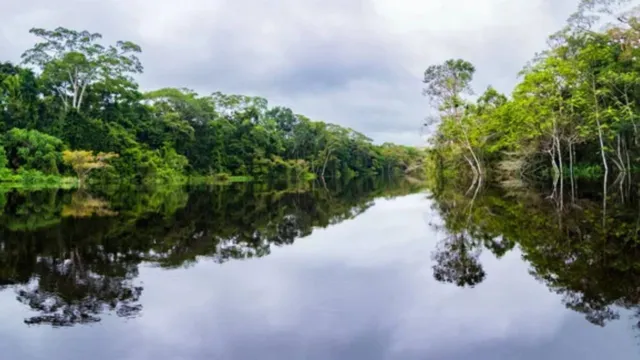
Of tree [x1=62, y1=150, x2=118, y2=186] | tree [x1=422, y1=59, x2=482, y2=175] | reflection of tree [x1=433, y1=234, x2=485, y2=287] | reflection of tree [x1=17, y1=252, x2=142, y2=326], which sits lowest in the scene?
reflection of tree [x1=17, y1=252, x2=142, y2=326]

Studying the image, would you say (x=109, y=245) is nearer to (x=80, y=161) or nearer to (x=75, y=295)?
(x=75, y=295)

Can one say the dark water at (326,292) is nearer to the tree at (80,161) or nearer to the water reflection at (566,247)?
the water reflection at (566,247)

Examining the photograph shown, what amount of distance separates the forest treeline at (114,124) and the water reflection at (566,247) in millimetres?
29648

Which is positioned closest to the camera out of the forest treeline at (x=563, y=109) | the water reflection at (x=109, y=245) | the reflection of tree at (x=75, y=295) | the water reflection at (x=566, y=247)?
the reflection of tree at (x=75, y=295)

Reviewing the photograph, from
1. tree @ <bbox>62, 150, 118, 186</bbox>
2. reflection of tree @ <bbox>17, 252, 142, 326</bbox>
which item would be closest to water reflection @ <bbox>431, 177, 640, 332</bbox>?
reflection of tree @ <bbox>17, 252, 142, 326</bbox>

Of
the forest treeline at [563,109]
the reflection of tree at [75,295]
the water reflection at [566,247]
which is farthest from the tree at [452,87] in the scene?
the reflection of tree at [75,295]

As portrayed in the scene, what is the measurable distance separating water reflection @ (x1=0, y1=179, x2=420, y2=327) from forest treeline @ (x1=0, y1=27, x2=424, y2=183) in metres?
21.7

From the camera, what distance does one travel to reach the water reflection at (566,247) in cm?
479

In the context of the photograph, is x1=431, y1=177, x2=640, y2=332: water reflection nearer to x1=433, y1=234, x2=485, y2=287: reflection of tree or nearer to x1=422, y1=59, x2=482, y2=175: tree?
x1=433, y1=234, x2=485, y2=287: reflection of tree

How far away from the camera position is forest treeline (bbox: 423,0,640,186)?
76.7ft

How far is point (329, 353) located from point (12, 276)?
4.76m

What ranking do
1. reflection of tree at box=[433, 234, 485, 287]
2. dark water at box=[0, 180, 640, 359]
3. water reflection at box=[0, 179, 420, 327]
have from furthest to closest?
reflection of tree at box=[433, 234, 485, 287] < water reflection at box=[0, 179, 420, 327] < dark water at box=[0, 180, 640, 359]

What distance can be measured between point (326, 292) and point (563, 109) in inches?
1060

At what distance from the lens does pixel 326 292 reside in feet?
17.5
